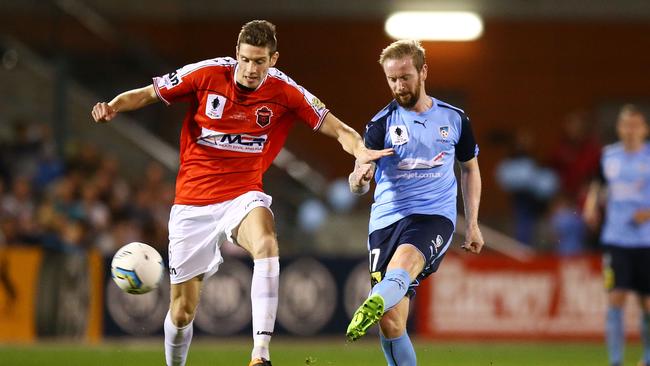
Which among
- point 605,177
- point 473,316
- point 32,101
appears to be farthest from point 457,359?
point 32,101

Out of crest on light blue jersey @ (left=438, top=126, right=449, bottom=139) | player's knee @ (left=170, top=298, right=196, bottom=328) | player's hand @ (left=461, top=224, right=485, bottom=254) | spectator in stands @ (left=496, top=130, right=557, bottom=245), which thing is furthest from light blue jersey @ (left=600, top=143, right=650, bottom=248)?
spectator in stands @ (left=496, top=130, right=557, bottom=245)

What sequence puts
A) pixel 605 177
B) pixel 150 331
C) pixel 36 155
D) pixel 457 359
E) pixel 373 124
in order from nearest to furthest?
pixel 373 124, pixel 605 177, pixel 457 359, pixel 150 331, pixel 36 155

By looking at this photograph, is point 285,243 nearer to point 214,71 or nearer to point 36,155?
point 36,155

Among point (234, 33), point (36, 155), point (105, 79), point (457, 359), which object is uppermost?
point (234, 33)

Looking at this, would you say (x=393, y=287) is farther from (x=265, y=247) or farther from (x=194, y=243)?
(x=194, y=243)

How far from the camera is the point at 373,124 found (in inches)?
334

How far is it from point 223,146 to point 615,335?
458 cm

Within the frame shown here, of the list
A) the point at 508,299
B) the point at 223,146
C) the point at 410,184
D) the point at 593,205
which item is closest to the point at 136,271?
the point at 223,146

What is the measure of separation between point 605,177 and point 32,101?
1038 cm

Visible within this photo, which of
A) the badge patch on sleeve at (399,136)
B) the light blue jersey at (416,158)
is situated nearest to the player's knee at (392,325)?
the light blue jersey at (416,158)

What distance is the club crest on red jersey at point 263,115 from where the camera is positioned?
28.8 feet

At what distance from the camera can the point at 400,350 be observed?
818 centimetres

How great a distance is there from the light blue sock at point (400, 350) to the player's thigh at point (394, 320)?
0.04 metres

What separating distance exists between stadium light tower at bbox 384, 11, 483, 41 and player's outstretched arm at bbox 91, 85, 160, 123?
15.1 m
